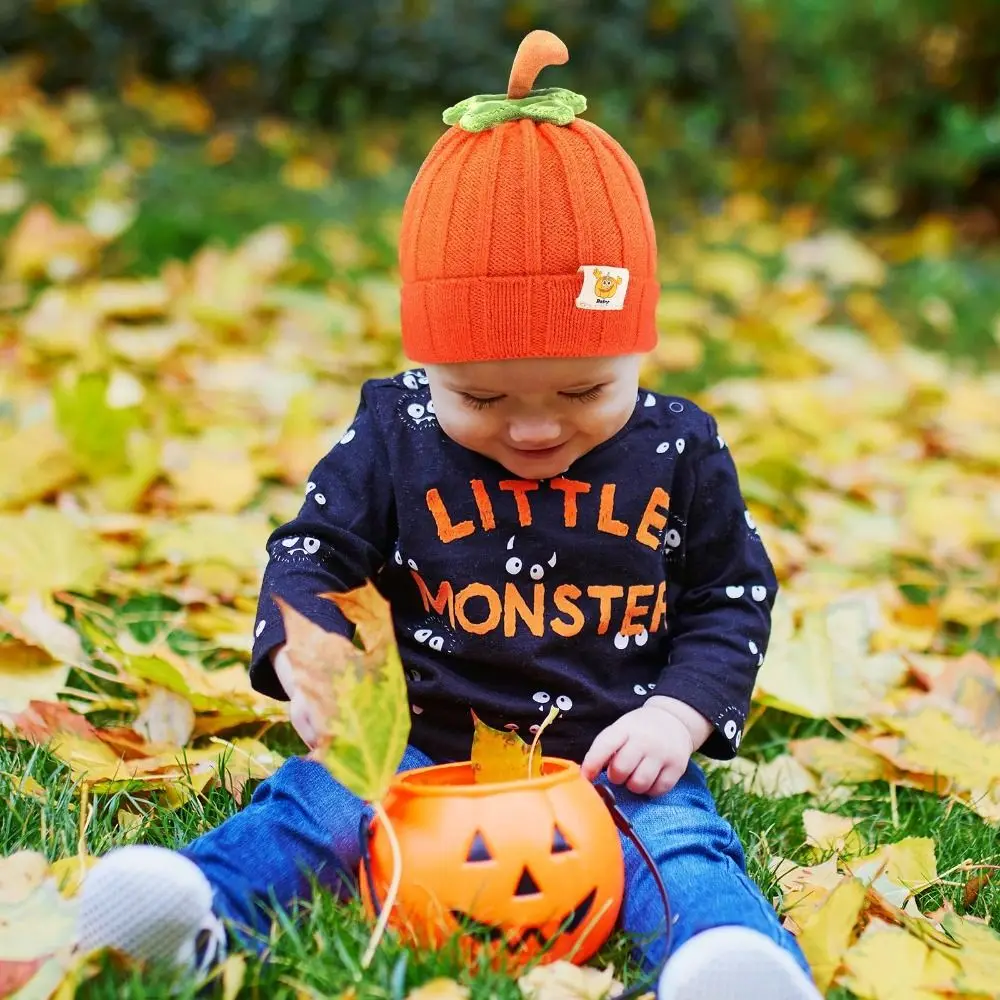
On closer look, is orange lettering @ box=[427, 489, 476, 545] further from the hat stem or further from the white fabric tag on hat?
the hat stem

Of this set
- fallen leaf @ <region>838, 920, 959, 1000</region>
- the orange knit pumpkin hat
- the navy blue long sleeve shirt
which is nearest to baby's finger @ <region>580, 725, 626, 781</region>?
the navy blue long sleeve shirt

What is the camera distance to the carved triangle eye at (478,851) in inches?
52.9

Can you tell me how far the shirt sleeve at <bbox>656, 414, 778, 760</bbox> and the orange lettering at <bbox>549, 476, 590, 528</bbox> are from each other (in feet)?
0.49

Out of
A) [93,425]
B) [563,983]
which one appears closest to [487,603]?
[563,983]

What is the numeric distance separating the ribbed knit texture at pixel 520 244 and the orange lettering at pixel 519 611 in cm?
30

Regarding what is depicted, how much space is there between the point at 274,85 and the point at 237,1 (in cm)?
36

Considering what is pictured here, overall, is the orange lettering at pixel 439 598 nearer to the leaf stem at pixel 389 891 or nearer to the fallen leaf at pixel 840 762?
the leaf stem at pixel 389 891

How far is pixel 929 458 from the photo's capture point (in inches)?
141

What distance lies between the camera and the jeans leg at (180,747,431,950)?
54.4 inches

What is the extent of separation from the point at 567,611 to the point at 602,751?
19 cm

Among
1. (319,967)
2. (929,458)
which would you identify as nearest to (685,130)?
(929,458)

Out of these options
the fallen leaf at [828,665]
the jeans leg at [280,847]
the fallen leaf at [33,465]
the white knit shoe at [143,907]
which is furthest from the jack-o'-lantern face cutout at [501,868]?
the fallen leaf at [33,465]

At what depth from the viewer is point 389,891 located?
1339mm

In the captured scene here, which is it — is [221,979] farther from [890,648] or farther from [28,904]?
[890,648]
